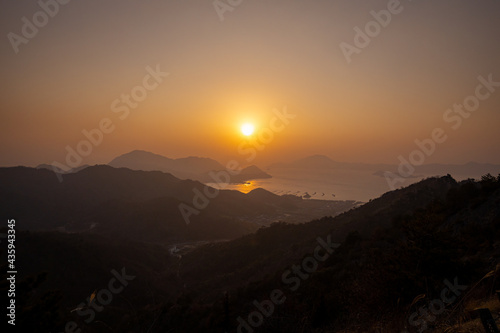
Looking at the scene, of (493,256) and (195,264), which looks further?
(195,264)

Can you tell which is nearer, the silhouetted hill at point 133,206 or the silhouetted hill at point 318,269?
the silhouetted hill at point 318,269

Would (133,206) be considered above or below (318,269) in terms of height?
above

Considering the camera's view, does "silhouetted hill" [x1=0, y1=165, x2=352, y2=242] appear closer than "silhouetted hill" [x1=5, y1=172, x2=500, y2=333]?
No

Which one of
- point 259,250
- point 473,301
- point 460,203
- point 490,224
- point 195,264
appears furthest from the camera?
point 195,264

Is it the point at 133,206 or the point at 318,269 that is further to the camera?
the point at 133,206

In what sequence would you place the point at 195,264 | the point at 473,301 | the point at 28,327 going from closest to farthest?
1. the point at 473,301
2. the point at 28,327
3. the point at 195,264

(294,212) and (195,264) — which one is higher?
(294,212)

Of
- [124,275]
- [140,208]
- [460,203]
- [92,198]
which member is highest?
[92,198]

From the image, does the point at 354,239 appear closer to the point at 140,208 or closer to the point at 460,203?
the point at 460,203

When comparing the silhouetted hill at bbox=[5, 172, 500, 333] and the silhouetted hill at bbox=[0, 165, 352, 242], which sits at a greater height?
the silhouetted hill at bbox=[0, 165, 352, 242]

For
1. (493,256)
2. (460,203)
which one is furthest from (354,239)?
(493,256)

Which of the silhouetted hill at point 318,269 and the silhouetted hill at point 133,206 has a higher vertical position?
the silhouetted hill at point 133,206
